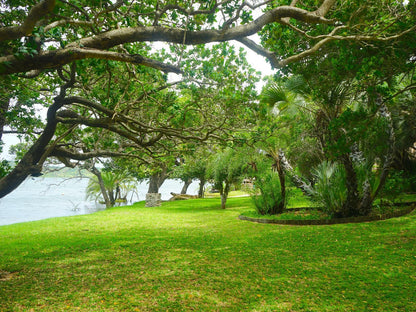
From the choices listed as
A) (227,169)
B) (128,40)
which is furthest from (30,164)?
(227,169)

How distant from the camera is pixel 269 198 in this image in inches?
388

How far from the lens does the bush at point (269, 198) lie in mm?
9773

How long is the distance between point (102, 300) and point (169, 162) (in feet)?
24.4

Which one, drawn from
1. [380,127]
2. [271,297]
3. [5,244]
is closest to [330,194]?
[380,127]

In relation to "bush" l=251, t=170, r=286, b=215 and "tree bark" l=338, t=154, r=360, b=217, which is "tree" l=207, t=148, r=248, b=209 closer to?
"bush" l=251, t=170, r=286, b=215

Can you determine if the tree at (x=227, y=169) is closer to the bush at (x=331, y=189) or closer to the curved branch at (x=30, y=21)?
the bush at (x=331, y=189)

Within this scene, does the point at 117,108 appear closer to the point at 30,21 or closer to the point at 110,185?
the point at 30,21

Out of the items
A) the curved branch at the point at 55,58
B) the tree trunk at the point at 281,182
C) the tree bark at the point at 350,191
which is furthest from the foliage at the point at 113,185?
the curved branch at the point at 55,58

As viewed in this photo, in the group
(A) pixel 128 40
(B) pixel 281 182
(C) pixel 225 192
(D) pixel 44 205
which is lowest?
(D) pixel 44 205

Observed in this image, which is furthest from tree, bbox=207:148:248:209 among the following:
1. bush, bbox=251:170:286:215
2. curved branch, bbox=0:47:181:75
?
curved branch, bbox=0:47:181:75

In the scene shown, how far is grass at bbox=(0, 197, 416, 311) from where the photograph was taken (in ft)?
9.97

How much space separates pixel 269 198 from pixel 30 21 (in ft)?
28.8

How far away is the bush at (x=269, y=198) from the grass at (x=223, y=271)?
9.53ft

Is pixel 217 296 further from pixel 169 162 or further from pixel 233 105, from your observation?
pixel 169 162
